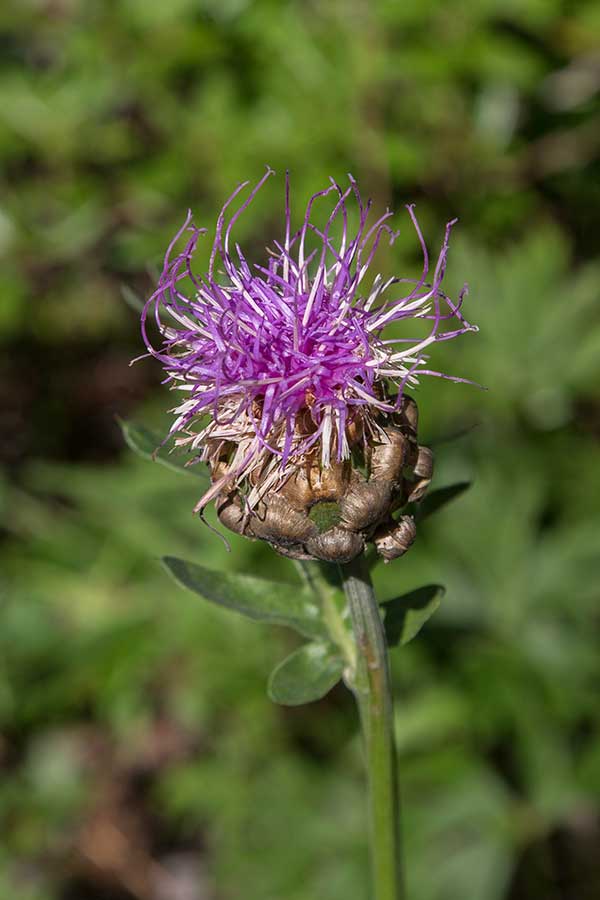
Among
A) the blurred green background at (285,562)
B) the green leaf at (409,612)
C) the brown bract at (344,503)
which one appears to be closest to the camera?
the brown bract at (344,503)

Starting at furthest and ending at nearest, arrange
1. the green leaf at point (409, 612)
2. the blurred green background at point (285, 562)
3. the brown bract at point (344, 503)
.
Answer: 1. the blurred green background at point (285, 562)
2. the green leaf at point (409, 612)
3. the brown bract at point (344, 503)

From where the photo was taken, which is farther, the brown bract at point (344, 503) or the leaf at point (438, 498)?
the leaf at point (438, 498)

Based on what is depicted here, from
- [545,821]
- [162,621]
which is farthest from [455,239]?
Result: [545,821]

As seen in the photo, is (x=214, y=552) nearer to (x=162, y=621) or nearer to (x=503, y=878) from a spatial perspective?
(x=162, y=621)

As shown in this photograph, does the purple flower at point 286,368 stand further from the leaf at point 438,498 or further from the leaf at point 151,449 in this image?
the leaf at point 438,498

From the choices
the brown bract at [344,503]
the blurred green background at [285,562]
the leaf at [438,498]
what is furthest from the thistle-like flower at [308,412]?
the blurred green background at [285,562]

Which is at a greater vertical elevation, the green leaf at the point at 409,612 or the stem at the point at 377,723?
the green leaf at the point at 409,612

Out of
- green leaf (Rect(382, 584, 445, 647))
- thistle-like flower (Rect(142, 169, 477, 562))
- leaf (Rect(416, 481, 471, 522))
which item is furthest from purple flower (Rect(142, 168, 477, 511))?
green leaf (Rect(382, 584, 445, 647))

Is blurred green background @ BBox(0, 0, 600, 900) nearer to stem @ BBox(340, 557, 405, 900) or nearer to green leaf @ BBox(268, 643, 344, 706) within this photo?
stem @ BBox(340, 557, 405, 900)
